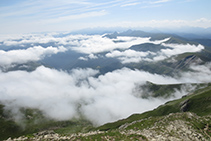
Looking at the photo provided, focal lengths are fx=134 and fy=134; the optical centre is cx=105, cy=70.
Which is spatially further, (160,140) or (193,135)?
(193,135)

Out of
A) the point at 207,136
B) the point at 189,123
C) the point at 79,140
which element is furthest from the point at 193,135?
the point at 79,140

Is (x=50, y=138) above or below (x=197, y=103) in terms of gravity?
above

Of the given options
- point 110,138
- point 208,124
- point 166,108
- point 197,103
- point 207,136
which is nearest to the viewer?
point 110,138

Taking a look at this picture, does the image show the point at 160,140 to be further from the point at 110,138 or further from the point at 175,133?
the point at 110,138

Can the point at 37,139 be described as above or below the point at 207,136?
above

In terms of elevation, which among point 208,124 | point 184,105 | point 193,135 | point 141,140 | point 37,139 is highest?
point 37,139

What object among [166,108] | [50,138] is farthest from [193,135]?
[166,108]

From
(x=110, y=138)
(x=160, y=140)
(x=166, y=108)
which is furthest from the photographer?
(x=166, y=108)

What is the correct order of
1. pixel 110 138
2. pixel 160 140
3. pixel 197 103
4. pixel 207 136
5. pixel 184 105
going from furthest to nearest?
pixel 184 105 → pixel 197 103 → pixel 207 136 → pixel 110 138 → pixel 160 140

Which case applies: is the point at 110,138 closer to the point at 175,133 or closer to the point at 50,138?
the point at 50,138
